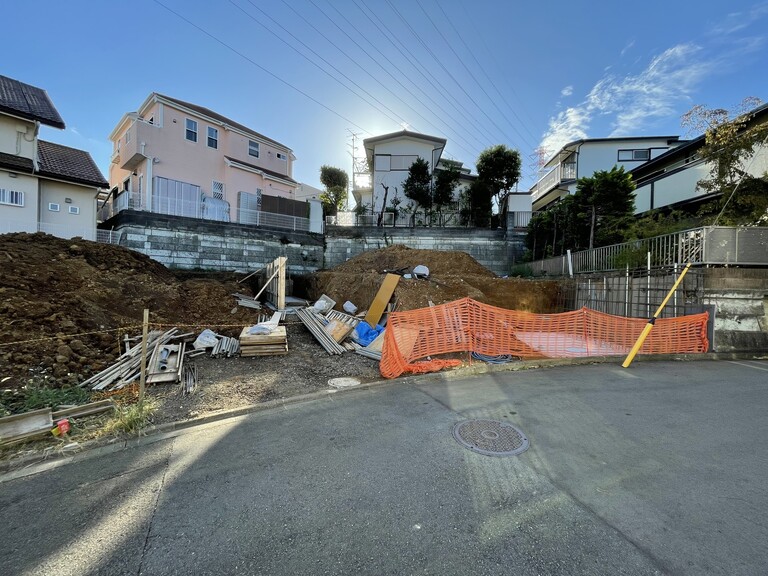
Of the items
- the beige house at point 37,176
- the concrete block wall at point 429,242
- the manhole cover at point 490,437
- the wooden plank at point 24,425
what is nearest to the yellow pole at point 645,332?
the manhole cover at point 490,437

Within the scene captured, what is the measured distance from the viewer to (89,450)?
3.79 metres

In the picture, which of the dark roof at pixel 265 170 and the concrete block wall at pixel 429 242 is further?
the dark roof at pixel 265 170

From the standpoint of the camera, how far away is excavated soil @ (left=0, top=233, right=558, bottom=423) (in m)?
5.41

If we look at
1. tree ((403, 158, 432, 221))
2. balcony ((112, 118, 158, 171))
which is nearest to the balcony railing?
balcony ((112, 118, 158, 171))

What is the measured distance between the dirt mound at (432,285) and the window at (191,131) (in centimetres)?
1124

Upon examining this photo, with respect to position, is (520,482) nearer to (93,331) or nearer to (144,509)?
(144,509)

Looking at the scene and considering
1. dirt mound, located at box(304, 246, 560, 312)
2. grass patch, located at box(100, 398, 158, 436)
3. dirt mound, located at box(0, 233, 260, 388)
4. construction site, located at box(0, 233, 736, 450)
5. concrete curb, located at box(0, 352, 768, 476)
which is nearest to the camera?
concrete curb, located at box(0, 352, 768, 476)

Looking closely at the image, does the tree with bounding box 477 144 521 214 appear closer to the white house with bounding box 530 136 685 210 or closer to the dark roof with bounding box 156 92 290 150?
the white house with bounding box 530 136 685 210

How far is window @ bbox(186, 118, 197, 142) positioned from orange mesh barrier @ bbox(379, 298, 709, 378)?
1870 centimetres

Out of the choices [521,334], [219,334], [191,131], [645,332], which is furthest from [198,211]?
[645,332]

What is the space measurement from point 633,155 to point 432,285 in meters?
21.2

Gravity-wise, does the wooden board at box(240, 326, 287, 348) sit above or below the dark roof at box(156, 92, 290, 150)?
below

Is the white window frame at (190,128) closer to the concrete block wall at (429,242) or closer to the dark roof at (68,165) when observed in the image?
the dark roof at (68,165)

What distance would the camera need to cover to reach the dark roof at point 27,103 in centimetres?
1344
